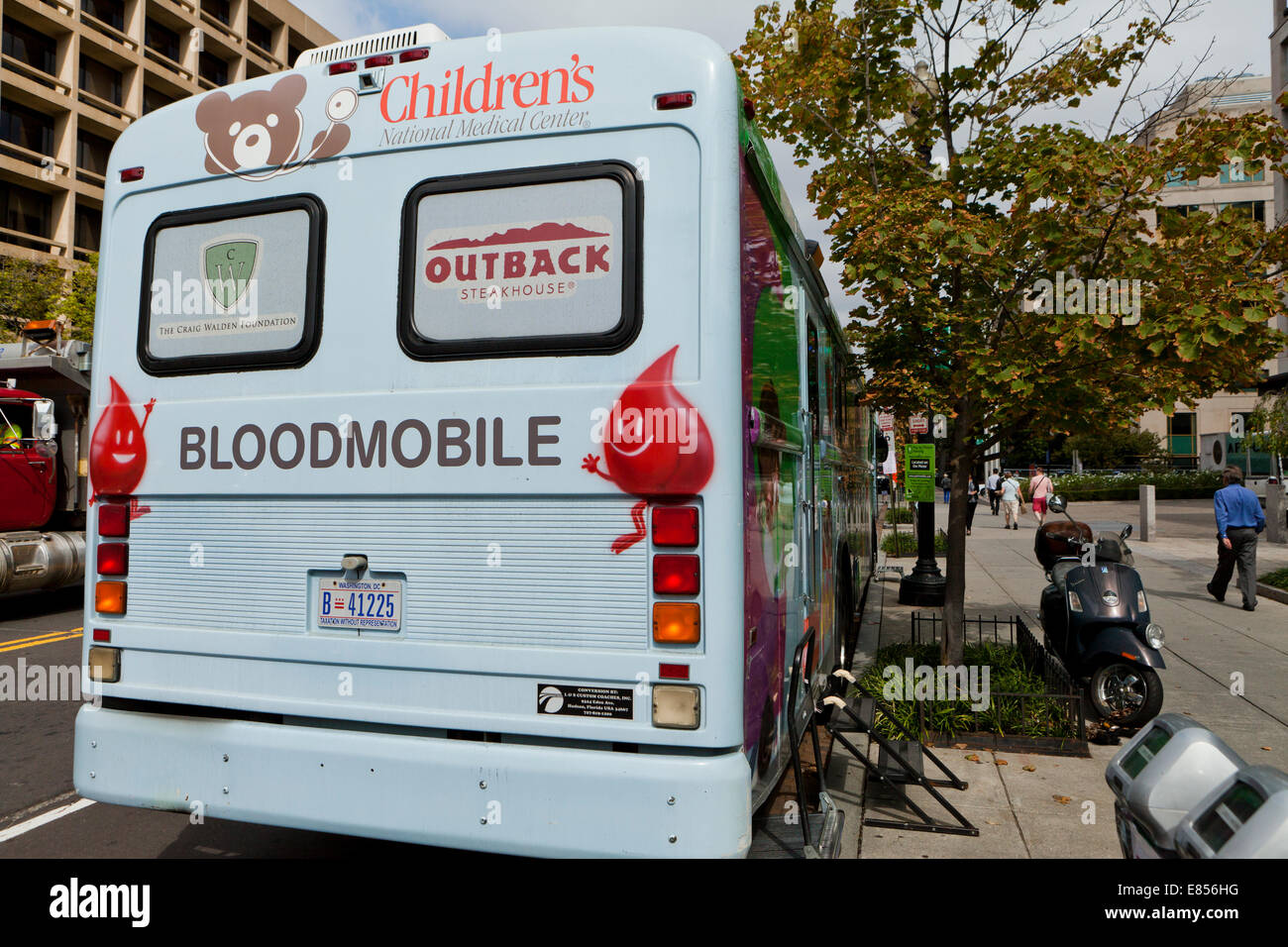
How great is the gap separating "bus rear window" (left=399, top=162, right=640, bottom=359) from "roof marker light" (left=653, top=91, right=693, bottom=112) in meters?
0.26

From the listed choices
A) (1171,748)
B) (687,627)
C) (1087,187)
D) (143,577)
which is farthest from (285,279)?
(1087,187)

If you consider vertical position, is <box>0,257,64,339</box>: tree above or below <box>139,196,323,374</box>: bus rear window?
above

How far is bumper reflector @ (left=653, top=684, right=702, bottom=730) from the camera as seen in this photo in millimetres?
3109

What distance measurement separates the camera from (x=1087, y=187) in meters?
5.48

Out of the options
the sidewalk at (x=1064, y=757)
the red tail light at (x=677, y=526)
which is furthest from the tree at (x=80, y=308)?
the red tail light at (x=677, y=526)

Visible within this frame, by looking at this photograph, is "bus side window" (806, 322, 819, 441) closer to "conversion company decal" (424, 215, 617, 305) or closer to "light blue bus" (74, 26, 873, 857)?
"light blue bus" (74, 26, 873, 857)

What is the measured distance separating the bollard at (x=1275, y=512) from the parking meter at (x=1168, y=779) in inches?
828

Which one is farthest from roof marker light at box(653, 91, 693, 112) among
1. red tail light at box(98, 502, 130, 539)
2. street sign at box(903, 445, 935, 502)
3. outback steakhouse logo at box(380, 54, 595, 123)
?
street sign at box(903, 445, 935, 502)

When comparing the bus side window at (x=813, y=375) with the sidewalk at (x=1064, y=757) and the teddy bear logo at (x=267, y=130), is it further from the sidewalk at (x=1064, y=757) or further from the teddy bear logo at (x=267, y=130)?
the teddy bear logo at (x=267, y=130)

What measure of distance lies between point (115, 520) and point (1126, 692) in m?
6.28

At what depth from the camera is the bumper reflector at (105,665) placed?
393cm

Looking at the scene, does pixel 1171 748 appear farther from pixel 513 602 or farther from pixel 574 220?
pixel 574 220
